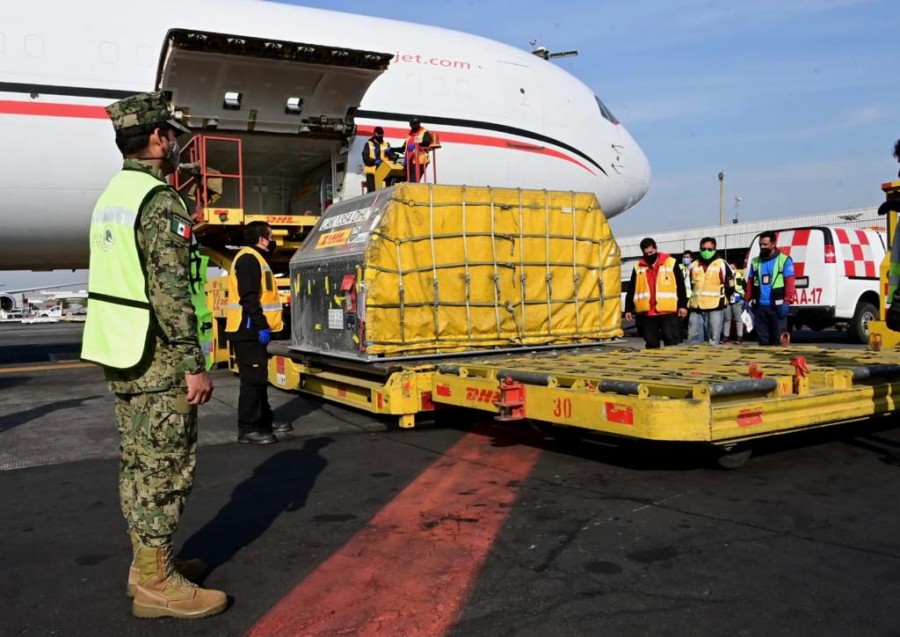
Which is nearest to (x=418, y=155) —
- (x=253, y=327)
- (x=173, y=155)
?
(x=253, y=327)

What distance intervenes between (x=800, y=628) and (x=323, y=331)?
16.6 ft

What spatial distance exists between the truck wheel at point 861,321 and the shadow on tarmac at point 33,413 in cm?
1210

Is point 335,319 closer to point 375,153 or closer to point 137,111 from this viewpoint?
Answer: point 137,111

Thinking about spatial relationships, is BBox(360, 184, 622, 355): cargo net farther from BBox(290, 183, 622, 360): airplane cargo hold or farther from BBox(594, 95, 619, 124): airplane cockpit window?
BBox(594, 95, 619, 124): airplane cockpit window

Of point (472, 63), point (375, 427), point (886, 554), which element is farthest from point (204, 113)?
point (886, 554)

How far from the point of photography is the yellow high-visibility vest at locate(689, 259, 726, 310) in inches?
404

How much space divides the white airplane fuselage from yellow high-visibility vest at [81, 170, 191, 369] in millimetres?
7291

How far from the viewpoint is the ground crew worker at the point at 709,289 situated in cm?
1027

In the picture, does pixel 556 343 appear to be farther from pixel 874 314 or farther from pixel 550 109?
pixel 874 314

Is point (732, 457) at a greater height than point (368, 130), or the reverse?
point (368, 130)

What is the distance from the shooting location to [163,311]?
2.77 m

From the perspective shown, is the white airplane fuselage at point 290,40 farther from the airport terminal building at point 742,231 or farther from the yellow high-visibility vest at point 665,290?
the airport terminal building at point 742,231

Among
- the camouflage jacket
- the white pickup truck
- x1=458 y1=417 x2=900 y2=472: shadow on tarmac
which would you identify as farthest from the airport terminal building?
the camouflage jacket

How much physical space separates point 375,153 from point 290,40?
198 cm
